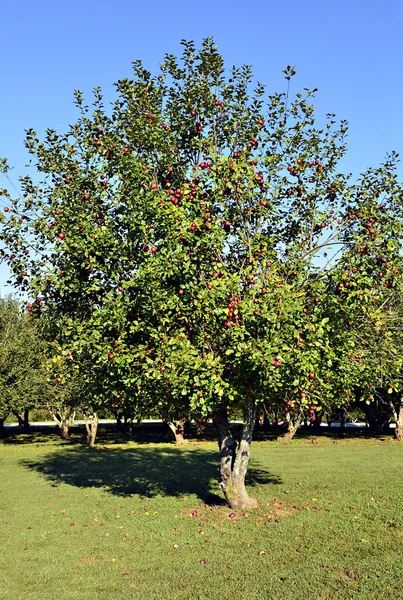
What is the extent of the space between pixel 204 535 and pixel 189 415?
3.51 m

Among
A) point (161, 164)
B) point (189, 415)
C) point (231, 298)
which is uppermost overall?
point (161, 164)

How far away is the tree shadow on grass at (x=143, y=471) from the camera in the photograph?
2455cm

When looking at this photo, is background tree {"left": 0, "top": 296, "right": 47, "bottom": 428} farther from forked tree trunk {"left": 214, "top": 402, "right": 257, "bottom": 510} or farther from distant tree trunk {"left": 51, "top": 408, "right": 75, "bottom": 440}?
forked tree trunk {"left": 214, "top": 402, "right": 257, "bottom": 510}

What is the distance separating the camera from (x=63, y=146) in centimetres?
1919

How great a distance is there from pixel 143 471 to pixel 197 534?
14.4 metres

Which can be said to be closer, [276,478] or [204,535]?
[204,535]

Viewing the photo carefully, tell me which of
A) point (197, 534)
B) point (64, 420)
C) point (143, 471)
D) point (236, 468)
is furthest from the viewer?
point (64, 420)

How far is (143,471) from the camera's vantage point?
99.6 feet

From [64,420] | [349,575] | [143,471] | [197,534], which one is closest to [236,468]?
[197,534]

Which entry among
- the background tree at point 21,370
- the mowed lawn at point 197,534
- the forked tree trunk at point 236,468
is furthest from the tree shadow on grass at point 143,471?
the background tree at point 21,370

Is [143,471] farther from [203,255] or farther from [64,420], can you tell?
[64,420]

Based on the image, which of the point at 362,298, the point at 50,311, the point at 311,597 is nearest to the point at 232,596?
the point at 311,597

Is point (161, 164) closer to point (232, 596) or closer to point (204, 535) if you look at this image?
point (204, 535)

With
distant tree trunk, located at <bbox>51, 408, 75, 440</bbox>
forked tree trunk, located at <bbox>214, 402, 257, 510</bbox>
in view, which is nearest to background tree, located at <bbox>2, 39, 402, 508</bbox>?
forked tree trunk, located at <bbox>214, 402, 257, 510</bbox>
